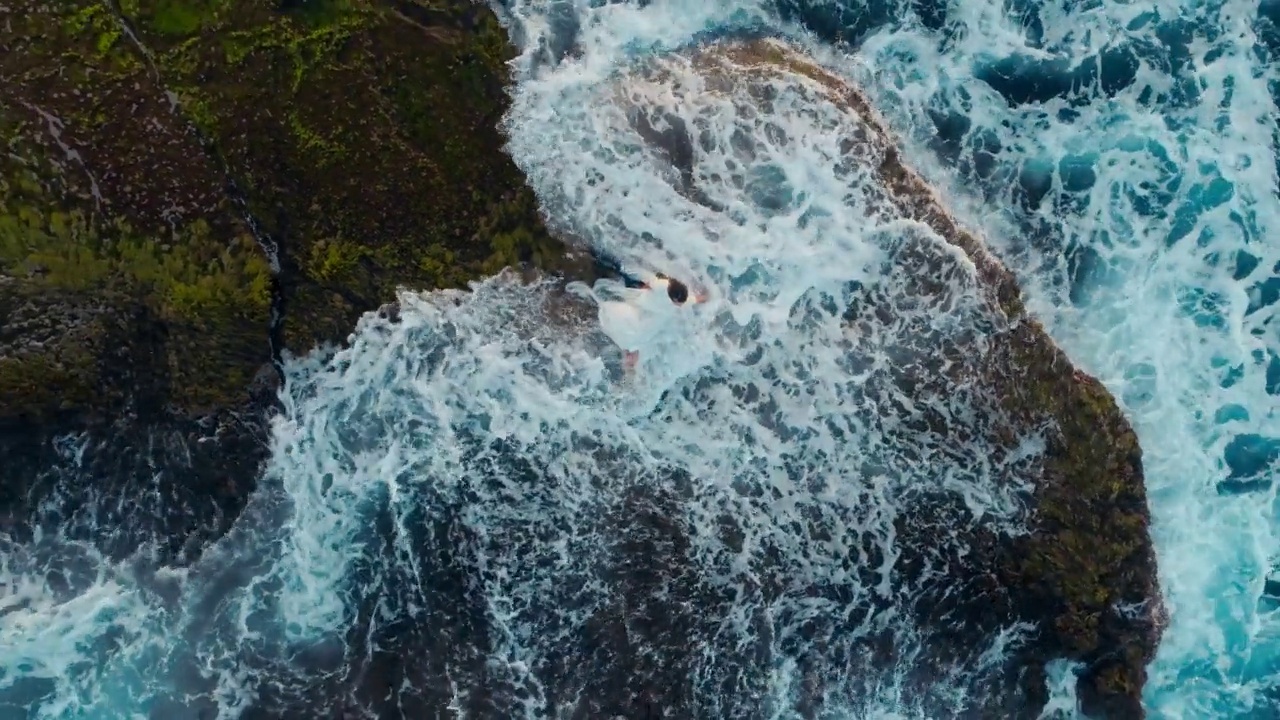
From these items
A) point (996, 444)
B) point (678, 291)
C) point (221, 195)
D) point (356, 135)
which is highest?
point (356, 135)

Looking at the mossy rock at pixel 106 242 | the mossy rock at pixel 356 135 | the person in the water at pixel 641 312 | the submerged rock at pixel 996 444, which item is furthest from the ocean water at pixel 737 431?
the mossy rock at pixel 106 242

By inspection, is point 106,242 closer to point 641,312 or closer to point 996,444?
point 641,312

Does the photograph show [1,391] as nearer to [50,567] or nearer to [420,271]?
[50,567]

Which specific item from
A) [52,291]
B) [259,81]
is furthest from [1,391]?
[259,81]

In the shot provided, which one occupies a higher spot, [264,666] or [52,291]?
[52,291]

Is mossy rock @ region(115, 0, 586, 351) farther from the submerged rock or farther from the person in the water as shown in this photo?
the submerged rock

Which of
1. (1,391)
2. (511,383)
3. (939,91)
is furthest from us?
(939,91)

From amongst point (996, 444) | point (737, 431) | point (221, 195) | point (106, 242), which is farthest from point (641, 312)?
point (106, 242)
